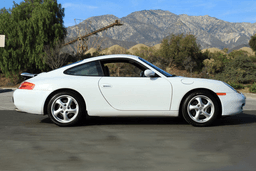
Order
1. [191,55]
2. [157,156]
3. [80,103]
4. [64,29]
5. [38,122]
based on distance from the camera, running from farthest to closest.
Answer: [191,55] → [64,29] → [38,122] → [80,103] → [157,156]

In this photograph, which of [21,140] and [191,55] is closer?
[21,140]

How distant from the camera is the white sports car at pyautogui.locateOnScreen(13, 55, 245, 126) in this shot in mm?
6113

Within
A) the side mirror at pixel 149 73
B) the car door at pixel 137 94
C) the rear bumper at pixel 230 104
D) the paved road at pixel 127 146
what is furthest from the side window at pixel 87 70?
the rear bumper at pixel 230 104

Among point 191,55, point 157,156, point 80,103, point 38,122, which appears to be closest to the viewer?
point 157,156

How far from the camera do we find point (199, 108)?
6.12 meters

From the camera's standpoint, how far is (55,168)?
3.62m

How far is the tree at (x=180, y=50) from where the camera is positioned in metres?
37.1

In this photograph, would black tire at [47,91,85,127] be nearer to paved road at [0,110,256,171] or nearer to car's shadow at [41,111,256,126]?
paved road at [0,110,256,171]

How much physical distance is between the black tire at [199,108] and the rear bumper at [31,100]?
2.77 m

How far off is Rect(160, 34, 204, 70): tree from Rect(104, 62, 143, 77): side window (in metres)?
30.6

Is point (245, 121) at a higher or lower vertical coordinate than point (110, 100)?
lower

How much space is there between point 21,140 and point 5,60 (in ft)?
79.0

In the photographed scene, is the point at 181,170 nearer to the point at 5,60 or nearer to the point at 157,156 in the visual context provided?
the point at 157,156

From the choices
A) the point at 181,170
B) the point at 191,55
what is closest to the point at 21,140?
the point at 181,170
